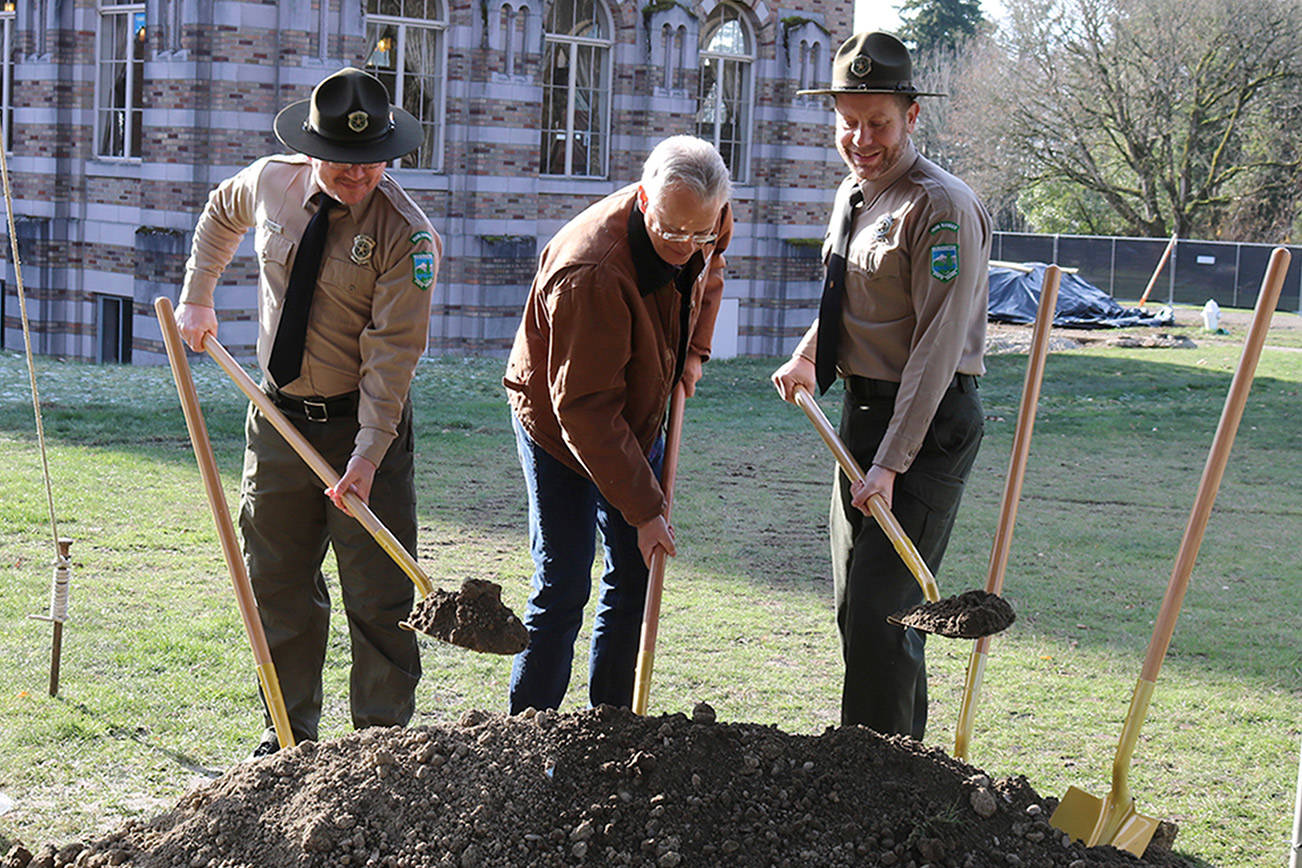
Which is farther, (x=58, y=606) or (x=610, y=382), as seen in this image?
(x=58, y=606)

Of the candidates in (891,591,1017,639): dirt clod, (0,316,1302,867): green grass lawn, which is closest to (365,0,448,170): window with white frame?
(0,316,1302,867): green grass lawn

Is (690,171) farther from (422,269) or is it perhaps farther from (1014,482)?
(1014,482)

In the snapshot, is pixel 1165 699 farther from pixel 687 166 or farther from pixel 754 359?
pixel 754 359

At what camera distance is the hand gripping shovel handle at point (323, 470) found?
359cm

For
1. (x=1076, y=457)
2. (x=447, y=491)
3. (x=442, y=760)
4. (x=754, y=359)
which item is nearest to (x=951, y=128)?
(x=754, y=359)

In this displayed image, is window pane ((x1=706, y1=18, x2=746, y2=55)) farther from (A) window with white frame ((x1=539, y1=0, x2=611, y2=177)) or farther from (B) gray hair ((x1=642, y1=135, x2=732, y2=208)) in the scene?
(B) gray hair ((x1=642, y1=135, x2=732, y2=208))

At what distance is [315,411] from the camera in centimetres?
405

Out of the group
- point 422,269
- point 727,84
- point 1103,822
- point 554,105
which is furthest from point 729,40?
point 1103,822

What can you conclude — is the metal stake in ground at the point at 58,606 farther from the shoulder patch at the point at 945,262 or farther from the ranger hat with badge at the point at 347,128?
the shoulder patch at the point at 945,262

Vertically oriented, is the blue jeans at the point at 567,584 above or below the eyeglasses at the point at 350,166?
below

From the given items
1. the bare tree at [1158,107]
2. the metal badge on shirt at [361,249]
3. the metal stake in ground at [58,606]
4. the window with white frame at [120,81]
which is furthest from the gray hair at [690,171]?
the bare tree at [1158,107]

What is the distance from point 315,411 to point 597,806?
63.7 inches

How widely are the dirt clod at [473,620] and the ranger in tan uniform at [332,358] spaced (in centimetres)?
52

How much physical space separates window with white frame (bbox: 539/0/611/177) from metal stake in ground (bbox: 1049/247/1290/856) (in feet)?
47.9
